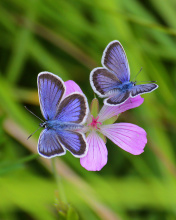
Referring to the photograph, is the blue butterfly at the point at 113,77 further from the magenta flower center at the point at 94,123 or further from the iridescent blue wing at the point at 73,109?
the magenta flower center at the point at 94,123

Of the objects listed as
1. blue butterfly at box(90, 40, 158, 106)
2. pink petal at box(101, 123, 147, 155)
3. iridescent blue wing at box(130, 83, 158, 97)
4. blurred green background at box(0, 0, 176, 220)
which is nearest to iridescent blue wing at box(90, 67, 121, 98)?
blue butterfly at box(90, 40, 158, 106)

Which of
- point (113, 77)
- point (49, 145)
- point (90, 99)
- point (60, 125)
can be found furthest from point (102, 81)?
point (90, 99)

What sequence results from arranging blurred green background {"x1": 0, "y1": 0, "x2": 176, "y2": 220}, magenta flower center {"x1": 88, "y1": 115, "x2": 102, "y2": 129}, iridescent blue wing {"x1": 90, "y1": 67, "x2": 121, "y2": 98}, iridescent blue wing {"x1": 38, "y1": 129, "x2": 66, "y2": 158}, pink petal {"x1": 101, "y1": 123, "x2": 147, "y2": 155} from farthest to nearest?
blurred green background {"x1": 0, "y1": 0, "x2": 176, "y2": 220}, magenta flower center {"x1": 88, "y1": 115, "x2": 102, "y2": 129}, pink petal {"x1": 101, "y1": 123, "x2": 147, "y2": 155}, iridescent blue wing {"x1": 90, "y1": 67, "x2": 121, "y2": 98}, iridescent blue wing {"x1": 38, "y1": 129, "x2": 66, "y2": 158}

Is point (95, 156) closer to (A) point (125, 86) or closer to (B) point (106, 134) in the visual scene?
(B) point (106, 134)

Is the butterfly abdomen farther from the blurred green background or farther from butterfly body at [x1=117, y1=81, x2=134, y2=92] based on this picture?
the blurred green background

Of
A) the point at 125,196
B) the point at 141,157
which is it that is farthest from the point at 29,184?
the point at 141,157

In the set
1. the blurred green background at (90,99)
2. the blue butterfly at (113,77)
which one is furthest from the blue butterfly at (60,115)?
the blurred green background at (90,99)
